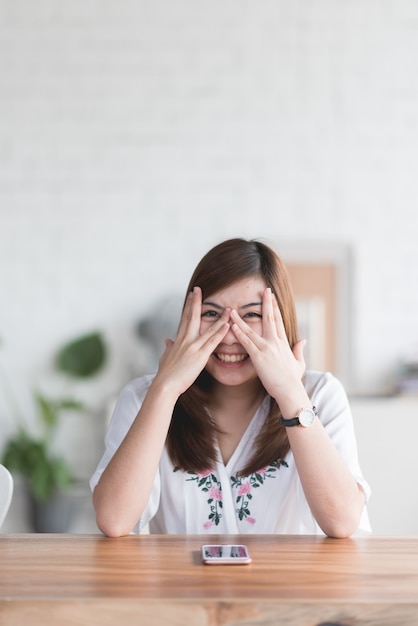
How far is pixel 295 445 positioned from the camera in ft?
5.44

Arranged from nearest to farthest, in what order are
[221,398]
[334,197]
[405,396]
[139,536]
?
[139,536], [221,398], [405,396], [334,197]

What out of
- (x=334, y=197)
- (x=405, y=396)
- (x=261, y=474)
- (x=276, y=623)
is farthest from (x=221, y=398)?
(x=334, y=197)

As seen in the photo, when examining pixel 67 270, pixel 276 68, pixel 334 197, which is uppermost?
pixel 276 68

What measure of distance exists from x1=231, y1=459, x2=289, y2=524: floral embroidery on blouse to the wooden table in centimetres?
24

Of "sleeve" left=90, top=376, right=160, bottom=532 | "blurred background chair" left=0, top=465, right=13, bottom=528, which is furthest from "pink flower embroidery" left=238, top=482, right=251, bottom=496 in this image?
"blurred background chair" left=0, top=465, right=13, bottom=528

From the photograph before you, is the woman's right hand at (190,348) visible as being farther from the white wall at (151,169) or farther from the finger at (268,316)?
the white wall at (151,169)

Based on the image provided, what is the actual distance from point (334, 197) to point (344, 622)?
3.13 meters

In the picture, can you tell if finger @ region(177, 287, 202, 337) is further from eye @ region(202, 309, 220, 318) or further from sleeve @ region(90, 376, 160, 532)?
sleeve @ region(90, 376, 160, 532)

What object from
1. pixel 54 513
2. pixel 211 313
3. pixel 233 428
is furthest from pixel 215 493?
pixel 54 513

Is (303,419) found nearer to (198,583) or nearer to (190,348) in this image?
(190,348)

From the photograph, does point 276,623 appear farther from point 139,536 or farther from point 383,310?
point 383,310

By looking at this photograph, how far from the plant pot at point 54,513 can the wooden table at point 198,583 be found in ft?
7.87

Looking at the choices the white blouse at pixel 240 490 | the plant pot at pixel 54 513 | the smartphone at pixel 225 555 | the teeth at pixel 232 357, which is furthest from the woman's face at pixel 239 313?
the plant pot at pixel 54 513

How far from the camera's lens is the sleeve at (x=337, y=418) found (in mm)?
1771
